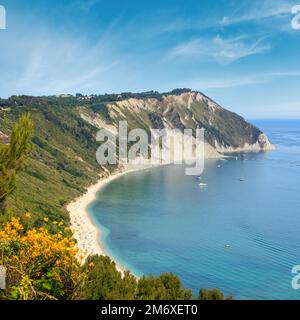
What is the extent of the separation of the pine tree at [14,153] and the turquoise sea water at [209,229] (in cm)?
3850

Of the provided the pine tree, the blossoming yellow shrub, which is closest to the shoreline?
the pine tree

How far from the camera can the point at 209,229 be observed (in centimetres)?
7869

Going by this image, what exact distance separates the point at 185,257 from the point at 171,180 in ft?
244

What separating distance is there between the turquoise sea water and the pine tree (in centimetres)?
3850

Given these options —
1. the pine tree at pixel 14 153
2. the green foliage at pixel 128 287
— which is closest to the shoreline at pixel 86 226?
the green foliage at pixel 128 287

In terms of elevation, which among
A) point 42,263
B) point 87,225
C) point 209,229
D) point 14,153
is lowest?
point 209,229

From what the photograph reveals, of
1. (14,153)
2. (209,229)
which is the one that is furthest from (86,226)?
(14,153)

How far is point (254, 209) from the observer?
98.1 meters

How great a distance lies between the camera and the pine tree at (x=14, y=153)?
19719 millimetres

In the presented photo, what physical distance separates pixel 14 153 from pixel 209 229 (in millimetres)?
63936

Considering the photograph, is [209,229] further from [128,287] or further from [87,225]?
[128,287]

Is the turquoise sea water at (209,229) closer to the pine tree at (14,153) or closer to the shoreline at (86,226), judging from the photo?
the shoreline at (86,226)
